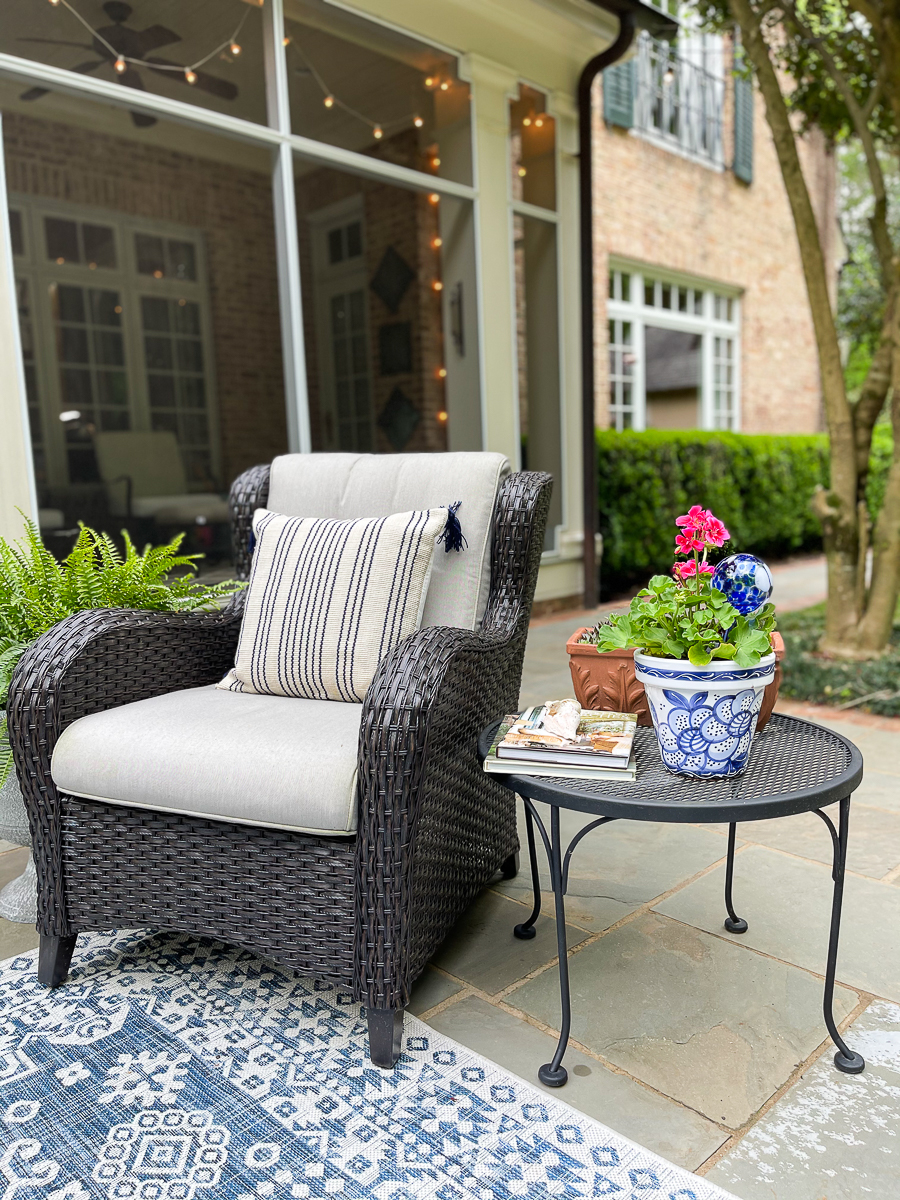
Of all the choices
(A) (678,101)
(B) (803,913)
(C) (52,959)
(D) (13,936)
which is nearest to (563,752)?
(B) (803,913)

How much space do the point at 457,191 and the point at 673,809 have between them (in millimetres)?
4219

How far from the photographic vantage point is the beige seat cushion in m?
1.40

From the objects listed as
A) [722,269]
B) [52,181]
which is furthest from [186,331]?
[722,269]

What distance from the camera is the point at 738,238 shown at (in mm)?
8797

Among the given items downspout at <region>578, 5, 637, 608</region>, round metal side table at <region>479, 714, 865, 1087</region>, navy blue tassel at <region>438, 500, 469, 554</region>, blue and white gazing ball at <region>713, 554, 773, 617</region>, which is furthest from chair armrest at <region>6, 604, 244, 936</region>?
downspout at <region>578, 5, 637, 608</region>

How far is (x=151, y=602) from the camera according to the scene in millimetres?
2078

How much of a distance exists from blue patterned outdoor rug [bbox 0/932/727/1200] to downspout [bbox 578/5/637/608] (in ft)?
13.8

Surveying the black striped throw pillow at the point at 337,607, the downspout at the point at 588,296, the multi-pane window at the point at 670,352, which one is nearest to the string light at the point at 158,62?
the downspout at the point at 588,296

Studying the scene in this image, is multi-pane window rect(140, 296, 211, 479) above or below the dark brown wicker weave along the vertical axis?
above

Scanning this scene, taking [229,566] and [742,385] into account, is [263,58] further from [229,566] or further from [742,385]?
[742,385]

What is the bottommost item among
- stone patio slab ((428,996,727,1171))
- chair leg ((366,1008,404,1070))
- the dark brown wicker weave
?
stone patio slab ((428,996,727,1171))

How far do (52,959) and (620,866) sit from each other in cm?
125

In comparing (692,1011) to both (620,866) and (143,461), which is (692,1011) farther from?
(143,461)

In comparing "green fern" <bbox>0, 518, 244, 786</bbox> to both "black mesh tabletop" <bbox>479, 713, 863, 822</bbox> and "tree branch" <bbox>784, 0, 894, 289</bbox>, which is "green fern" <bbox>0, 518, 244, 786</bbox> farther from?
"tree branch" <bbox>784, 0, 894, 289</bbox>
